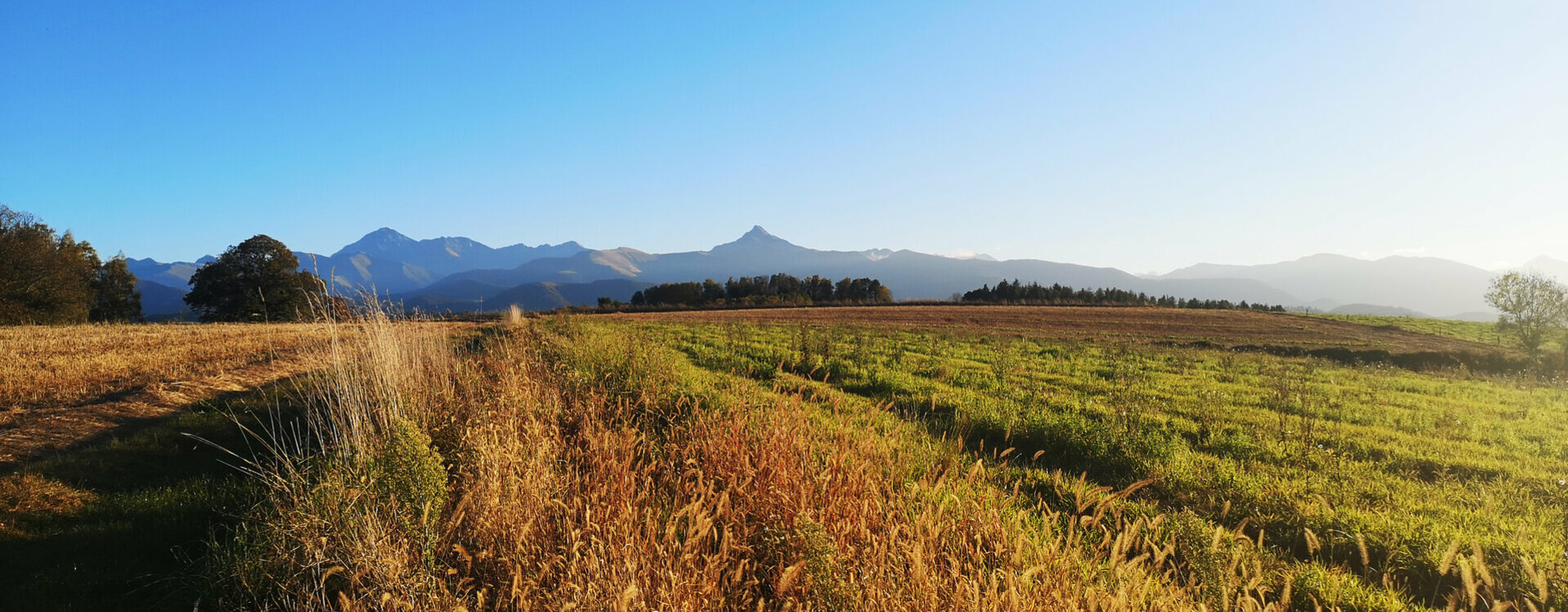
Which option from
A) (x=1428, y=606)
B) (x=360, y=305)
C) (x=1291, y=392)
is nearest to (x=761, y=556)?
(x=1428, y=606)

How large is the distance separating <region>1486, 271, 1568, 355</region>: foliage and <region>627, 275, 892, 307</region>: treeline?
45.1 m

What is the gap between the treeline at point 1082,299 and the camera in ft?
211

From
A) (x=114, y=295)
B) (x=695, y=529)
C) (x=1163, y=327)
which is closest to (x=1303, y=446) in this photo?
(x=695, y=529)

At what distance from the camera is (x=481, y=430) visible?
544 cm

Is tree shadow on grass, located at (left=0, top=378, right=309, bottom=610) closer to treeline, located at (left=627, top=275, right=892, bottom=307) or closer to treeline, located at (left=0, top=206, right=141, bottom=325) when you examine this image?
treeline, located at (left=0, top=206, right=141, bottom=325)

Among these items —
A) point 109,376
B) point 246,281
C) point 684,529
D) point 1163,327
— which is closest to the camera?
point 684,529

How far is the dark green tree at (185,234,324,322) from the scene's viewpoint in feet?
122

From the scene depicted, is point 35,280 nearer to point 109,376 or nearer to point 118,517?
point 109,376

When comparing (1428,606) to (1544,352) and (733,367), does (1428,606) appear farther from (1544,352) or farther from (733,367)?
(1544,352)

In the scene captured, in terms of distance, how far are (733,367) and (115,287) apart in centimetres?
5988

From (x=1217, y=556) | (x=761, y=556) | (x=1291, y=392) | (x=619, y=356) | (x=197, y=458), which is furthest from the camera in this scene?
(x=1291, y=392)

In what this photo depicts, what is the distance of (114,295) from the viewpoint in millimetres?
44031

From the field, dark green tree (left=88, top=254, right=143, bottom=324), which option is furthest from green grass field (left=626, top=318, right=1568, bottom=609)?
dark green tree (left=88, top=254, right=143, bottom=324)

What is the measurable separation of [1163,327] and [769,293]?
49.3m
